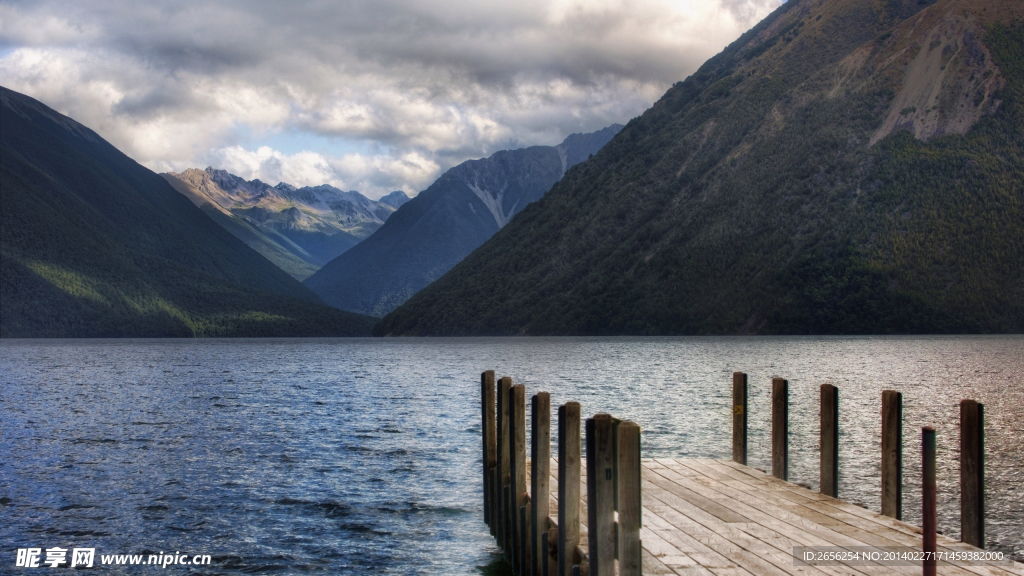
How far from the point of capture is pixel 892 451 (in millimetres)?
14148

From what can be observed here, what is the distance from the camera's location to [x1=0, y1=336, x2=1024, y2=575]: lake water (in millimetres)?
19891

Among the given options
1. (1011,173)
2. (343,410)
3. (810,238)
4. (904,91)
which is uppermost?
(904,91)

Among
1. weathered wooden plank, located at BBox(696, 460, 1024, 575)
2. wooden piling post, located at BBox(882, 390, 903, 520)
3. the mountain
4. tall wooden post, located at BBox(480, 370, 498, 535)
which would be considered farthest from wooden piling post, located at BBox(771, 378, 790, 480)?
the mountain

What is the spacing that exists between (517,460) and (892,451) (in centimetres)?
656

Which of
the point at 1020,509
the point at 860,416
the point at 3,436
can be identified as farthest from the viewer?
the point at 860,416

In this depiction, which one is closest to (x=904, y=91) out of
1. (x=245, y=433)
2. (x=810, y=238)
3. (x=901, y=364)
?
(x=810, y=238)

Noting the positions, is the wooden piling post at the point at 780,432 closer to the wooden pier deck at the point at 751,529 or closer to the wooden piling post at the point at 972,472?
the wooden pier deck at the point at 751,529

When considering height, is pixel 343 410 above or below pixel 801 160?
below

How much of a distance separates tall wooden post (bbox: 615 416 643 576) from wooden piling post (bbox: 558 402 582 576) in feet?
6.52

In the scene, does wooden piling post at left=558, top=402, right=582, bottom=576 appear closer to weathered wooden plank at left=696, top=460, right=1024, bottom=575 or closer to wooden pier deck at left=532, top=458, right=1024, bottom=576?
wooden pier deck at left=532, top=458, right=1024, bottom=576

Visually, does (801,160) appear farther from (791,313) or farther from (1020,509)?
(1020,509)

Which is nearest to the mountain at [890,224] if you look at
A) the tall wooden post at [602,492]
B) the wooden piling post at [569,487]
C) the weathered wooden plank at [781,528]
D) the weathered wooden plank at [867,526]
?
the weathered wooden plank at [867,526]

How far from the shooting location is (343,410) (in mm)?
51250

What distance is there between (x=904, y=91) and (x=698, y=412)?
18060 cm
